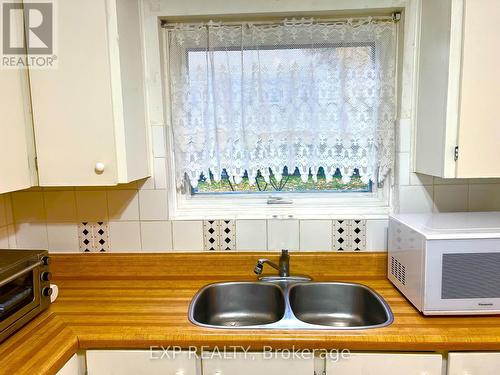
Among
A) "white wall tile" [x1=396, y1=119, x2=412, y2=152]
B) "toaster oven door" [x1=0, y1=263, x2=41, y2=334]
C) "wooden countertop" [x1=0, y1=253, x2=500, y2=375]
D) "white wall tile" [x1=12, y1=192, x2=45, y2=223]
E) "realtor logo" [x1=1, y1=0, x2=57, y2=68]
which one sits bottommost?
"wooden countertop" [x1=0, y1=253, x2=500, y2=375]

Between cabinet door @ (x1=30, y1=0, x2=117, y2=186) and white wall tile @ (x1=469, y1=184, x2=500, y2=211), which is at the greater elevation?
cabinet door @ (x1=30, y1=0, x2=117, y2=186)

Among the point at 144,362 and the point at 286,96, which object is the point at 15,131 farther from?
the point at 286,96

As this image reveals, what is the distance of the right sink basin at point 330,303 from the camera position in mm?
1580

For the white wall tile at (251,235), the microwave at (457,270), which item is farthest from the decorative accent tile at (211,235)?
the microwave at (457,270)

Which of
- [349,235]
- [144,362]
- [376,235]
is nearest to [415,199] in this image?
[376,235]

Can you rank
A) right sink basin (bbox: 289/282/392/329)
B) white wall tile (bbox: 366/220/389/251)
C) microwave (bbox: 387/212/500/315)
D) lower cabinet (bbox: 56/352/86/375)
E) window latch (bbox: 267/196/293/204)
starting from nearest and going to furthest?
lower cabinet (bbox: 56/352/86/375), microwave (bbox: 387/212/500/315), right sink basin (bbox: 289/282/392/329), white wall tile (bbox: 366/220/389/251), window latch (bbox: 267/196/293/204)

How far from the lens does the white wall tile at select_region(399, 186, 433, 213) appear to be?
1.67m

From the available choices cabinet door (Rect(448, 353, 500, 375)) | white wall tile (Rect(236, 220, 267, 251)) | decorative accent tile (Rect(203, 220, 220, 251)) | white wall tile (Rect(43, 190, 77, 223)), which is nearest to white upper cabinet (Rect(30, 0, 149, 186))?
white wall tile (Rect(43, 190, 77, 223))

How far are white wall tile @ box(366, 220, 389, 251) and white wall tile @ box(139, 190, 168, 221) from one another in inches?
38.2

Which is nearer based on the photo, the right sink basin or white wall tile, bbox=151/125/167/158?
the right sink basin

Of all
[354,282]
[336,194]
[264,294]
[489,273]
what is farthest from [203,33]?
[489,273]

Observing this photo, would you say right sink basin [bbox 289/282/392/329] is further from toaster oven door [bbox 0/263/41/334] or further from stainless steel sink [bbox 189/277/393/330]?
toaster oven door [bbox 0/263/41/334]

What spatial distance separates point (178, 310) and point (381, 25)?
1.51 m

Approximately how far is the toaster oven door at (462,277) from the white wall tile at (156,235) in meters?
1.13
